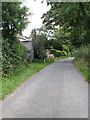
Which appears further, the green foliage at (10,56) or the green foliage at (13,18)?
the green foliage at (13,18)

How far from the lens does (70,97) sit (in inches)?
217

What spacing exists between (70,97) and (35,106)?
1.56 meters

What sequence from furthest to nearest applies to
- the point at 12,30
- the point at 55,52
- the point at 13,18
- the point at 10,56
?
the point at 55,52 → the point at 12,30 → the point at 13,18 → the point at 10,56

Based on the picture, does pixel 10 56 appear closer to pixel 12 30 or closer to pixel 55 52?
pixel 12 30

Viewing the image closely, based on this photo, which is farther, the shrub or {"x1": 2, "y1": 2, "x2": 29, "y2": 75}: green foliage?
the shrub

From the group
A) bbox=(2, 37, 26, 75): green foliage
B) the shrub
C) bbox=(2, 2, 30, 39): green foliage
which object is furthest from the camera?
the shrub

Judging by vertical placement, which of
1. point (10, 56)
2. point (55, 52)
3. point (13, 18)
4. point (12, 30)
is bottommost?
point (55, 52)

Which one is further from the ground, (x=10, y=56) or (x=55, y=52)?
(x=10, y=56)

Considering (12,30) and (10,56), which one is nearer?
(10,56)

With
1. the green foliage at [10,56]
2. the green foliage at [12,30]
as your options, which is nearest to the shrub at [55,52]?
the green foliage at [12,30]

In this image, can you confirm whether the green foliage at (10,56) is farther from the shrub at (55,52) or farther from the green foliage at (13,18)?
the shrub at (55,52)

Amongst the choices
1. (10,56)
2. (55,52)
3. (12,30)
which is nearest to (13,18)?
(12,30)

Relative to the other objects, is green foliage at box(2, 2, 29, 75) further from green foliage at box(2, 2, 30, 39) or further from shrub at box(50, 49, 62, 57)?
shrub at box(50, 49, 62, 57)

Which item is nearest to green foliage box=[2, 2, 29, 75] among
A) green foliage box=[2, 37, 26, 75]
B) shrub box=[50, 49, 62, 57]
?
green foliage box=[2, 37, 26, 75]
